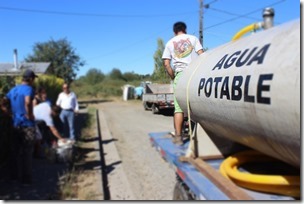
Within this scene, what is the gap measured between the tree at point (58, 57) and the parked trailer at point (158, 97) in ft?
80.2

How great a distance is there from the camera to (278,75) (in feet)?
4.34

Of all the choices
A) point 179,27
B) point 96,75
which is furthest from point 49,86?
point 179,27

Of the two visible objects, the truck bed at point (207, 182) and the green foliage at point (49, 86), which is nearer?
the truck bed at point (207, 182)

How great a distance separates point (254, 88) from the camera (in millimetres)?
1435

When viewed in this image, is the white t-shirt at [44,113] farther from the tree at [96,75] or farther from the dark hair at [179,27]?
the dark hair at [179,27]

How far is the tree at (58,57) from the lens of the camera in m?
26.8

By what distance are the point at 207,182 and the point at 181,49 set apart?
2464mm

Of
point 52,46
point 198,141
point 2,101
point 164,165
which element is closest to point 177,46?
point 198,141

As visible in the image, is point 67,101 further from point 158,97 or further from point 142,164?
point 158,97

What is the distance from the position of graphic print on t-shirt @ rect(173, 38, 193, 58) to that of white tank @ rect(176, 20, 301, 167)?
0.18 ft

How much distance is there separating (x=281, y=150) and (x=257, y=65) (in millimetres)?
337

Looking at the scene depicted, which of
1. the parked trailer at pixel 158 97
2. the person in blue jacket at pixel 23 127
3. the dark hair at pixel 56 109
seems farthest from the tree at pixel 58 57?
the parked trailer at pixel 158 97

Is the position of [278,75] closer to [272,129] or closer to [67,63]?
[272,129]

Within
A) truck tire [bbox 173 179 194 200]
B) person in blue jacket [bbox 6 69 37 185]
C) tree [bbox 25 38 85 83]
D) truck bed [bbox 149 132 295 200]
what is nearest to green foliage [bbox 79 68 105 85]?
person in blue jacket [bbox 6 69 37 185]
